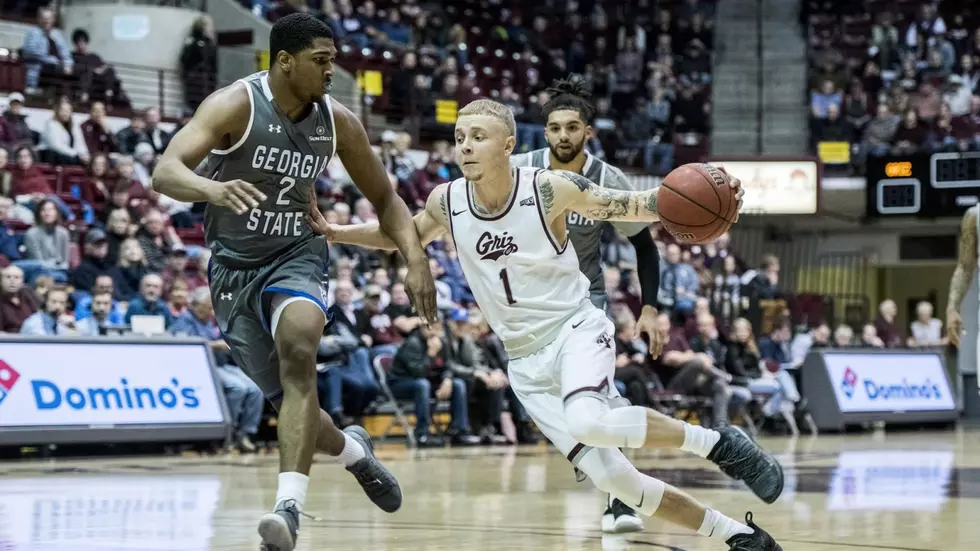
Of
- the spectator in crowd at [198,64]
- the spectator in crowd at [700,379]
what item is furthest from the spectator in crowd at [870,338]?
the spectator in crowd at [198,64]

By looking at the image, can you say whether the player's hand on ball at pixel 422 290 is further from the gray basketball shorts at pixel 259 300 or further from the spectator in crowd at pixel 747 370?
the spectator in crowd at pixel 747 370

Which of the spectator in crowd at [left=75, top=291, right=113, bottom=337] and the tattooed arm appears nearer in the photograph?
the tattooed arm

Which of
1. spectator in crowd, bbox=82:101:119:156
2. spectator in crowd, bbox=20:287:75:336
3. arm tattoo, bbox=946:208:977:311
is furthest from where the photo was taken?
spectator in crowd, bbox=82:101:119:156

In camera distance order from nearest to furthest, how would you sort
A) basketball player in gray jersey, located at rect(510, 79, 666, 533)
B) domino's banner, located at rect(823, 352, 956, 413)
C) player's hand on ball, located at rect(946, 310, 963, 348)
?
basketball player in gray jersey, located at rect(510, 79, 666, 533)
player's hand on ball, located at rect(946, 310, 963, 348)
domino's banner, located at rect(823, 352, 956, 413)

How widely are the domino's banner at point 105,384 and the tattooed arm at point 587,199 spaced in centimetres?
712

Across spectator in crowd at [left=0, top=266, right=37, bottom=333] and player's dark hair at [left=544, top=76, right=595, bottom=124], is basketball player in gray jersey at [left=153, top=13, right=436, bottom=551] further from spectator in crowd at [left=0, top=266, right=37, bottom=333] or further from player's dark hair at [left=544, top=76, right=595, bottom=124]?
spectator in crowd at [left=0, top=266, right=37, bottom=333]

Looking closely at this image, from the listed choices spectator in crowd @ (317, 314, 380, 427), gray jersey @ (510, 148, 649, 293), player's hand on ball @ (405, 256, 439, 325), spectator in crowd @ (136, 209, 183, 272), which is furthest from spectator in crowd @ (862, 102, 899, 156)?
player's hand on ball @ (405, 256, 439, 325)

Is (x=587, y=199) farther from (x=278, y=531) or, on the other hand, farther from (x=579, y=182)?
(x=278, y=531)

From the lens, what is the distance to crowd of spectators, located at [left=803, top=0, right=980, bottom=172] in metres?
24.9

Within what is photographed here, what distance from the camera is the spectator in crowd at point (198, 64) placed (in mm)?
19434

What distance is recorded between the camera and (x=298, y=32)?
218 inches

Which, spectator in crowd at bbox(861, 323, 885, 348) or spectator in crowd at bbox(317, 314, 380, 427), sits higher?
spectator in crowd at bbox(317, 314, 380, 427)

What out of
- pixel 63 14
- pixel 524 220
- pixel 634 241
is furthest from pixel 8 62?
pixel 524 220

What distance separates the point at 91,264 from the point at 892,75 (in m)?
18.1
